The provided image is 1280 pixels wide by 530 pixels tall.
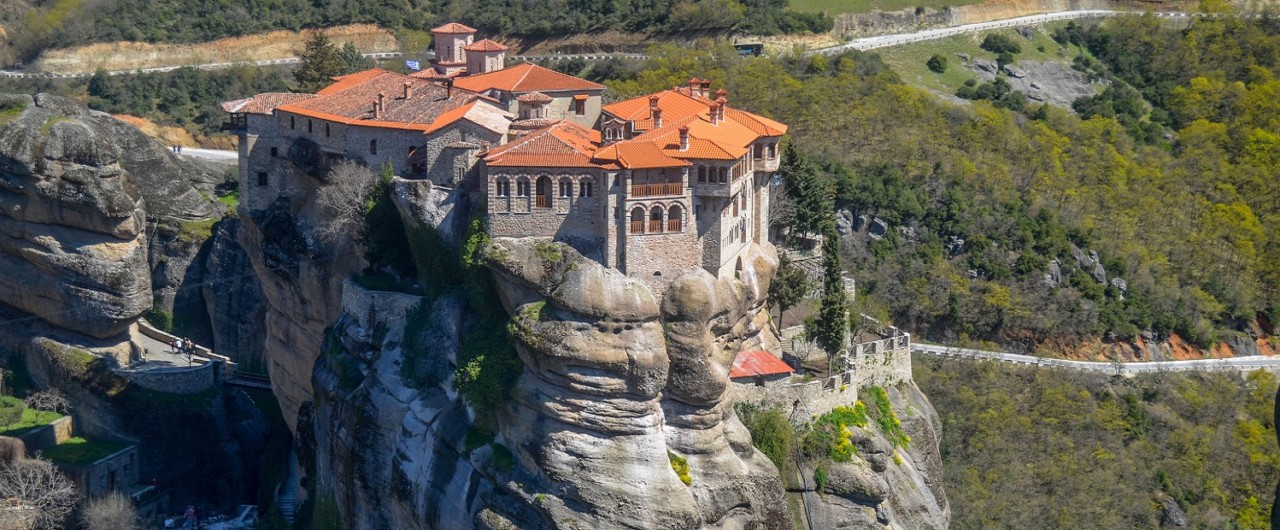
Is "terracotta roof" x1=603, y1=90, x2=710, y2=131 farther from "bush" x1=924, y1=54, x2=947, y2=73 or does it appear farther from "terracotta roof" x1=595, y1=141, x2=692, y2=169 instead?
"bush" x1=924, y1=54, x2=947, y2=73

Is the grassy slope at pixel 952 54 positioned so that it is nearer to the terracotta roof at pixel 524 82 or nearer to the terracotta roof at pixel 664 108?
the terracotta roof at pixel 524 82

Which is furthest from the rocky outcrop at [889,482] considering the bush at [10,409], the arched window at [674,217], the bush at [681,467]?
the bush at [10,409]

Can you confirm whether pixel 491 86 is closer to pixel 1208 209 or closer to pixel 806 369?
pixel 806 369

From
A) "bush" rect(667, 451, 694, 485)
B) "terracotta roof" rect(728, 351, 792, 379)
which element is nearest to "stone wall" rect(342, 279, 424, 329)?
"terracotta roof" rect(728, 351, 792, 379)

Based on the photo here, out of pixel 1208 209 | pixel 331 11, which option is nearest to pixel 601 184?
pixel 1208 209

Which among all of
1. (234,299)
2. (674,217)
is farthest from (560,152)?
(234,299)

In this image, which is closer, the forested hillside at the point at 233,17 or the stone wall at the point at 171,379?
the stone wall at the point at 171,379
